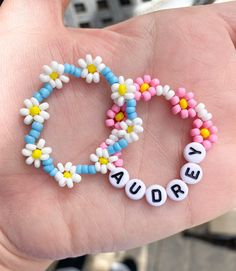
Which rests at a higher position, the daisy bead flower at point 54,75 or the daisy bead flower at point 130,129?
the daisy bead flower at point 54,75

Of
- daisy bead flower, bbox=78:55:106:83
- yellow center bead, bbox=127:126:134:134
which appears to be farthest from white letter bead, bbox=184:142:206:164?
daisy bead flower, bbox=78:55:106:83

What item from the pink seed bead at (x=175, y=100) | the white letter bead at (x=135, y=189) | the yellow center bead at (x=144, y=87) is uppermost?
the yellow center bead at (x=144, y=87)

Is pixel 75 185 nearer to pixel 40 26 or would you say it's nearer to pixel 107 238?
pixel 107 238

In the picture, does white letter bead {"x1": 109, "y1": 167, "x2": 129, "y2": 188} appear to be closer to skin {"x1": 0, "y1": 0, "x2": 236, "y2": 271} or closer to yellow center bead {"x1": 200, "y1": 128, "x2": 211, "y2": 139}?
skin {"x1": 0, "y1": 0, "x2": 236, "y2": 271}

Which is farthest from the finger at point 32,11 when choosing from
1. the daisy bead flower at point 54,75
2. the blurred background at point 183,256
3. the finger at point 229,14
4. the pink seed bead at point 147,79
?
the blurred background at point 183,256

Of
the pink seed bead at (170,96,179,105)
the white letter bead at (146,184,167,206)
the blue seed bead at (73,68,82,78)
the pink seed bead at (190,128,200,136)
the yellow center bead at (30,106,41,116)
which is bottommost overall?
the white letter bead at (146,184,167,206)

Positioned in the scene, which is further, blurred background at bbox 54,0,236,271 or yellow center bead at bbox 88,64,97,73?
blurred background at bbox 54,0,236,271

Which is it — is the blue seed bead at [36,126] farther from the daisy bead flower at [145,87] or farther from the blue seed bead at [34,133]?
the daisy bead flower at [145,87]

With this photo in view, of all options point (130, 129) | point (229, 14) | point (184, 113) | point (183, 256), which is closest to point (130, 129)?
point (130, 129)
